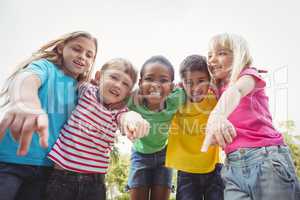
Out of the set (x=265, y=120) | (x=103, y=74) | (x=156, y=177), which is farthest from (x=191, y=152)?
(x=103, y=74)

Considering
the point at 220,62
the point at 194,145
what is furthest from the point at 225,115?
the point at 194,145

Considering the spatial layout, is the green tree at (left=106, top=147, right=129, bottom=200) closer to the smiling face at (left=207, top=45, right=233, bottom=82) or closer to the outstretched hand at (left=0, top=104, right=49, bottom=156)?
the smiling face at (left=207, top=45, right=233, bottom=82)

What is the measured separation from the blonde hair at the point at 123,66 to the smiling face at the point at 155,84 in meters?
0.06

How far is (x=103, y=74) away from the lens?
3.16 ft

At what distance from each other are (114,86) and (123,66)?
10 cm

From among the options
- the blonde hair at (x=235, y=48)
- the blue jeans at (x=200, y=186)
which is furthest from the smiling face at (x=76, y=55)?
the blue jeans at (x=200, y=186)

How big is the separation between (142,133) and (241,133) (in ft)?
1.05

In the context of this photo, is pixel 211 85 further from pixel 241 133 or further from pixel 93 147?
pixel 93 147

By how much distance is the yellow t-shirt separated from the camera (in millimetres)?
1037

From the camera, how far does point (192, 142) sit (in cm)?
106

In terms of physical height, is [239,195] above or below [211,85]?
below

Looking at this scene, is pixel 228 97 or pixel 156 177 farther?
pixel 156 177

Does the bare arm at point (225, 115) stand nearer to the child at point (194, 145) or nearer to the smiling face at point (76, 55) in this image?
the child at point (194, 145)

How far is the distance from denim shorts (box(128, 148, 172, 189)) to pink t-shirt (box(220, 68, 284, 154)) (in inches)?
16.3
